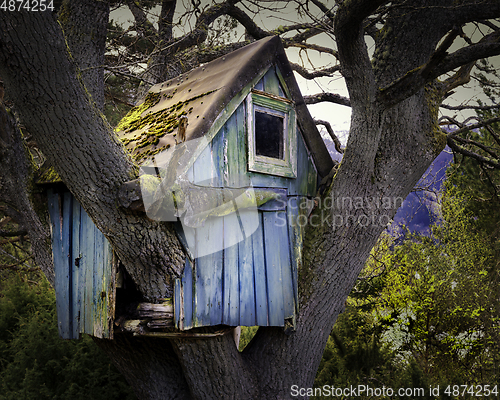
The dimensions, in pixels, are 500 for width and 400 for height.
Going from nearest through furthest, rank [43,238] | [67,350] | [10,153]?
[10,153]
[43,238]
[67,350]

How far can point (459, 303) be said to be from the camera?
777 cm

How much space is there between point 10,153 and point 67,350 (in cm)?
370

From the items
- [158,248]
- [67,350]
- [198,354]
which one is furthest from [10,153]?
[67,350]

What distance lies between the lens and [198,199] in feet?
9.27

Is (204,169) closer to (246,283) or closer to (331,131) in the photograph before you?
(246,283)

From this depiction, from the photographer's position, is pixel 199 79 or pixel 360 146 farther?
pixel 199 79

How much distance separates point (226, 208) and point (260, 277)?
27.9 inches

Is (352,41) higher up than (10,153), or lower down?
higher up

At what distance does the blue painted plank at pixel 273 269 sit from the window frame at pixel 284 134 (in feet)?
1.45

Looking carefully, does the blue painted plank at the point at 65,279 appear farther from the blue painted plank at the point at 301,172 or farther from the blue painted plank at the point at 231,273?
the blue painted plank at the point at 301,172

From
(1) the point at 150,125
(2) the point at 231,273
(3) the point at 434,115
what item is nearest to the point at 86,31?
(1) the point at 150,125

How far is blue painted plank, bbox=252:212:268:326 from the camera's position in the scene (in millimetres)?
3285

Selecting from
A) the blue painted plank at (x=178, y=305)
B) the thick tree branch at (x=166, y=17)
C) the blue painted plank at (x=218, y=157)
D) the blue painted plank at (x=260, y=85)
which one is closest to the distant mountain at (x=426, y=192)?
the blue painted plank at (x=260, y=85)

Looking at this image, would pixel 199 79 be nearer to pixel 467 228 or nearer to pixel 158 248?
pixel 158 248
